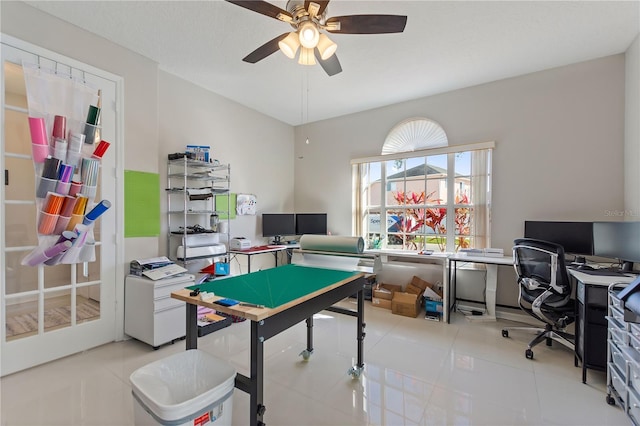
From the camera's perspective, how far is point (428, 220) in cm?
420

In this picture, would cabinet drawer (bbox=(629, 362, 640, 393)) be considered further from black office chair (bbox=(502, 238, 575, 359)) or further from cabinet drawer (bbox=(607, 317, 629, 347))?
black office chair (bbox=(502, 238, 575, 359))

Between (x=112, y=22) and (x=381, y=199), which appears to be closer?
(x=112, y=22)

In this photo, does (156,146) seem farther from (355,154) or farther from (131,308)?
(355,154)

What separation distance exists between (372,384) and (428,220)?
2.71 metres

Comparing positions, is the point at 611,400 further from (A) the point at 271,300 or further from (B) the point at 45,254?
(B) the point at 45,254

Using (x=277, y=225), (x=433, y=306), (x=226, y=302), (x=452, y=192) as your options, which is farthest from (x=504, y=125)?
(x=226, y=302)

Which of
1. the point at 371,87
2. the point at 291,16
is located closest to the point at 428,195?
the point at 371,87

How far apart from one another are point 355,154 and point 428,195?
1.43 metres

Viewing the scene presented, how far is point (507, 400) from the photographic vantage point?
1.97 m

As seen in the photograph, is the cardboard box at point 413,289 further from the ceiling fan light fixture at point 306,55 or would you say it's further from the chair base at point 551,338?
the ceiling fan light fixture at point 306,55

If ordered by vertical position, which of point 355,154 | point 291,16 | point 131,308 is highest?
point 291,16

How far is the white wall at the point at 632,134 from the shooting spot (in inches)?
104

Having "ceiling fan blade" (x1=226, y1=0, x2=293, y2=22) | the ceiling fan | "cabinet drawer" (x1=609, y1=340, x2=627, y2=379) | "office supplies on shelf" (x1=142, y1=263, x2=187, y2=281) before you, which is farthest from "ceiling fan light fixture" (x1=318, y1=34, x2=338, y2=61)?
"cabinet drawer" (x1=609, y1=340, x2=627, y2=379)

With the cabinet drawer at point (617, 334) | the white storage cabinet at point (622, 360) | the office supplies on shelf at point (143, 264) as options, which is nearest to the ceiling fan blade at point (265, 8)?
the office supplies on shelf at point (143, 264)
